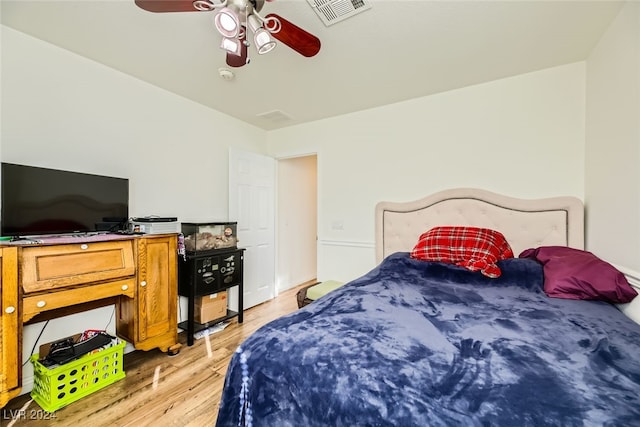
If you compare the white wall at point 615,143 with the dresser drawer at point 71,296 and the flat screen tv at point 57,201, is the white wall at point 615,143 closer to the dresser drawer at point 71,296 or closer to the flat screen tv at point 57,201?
the dresser drawer at point 71,296

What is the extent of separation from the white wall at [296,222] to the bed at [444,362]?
8.34ft

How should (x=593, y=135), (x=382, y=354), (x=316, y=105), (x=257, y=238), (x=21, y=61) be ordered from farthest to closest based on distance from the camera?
(x=257, y=238)
(x=316, y=105)
(x=593, y=135)
(x=21, y=61)
(x=382, y=354)

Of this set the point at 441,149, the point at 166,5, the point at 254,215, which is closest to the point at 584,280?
the point at 441,149

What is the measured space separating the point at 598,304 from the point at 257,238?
324 centimetres

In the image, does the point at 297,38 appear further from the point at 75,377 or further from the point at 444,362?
the point at 75,377

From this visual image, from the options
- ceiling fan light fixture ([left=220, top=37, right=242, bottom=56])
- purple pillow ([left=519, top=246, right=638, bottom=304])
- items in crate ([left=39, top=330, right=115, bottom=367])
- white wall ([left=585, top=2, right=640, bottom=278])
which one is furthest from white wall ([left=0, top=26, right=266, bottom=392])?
white wall ([left=585, top=2, right=640, bottom=278])

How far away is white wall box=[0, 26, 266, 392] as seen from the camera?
1.88m

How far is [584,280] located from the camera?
151 centimetres

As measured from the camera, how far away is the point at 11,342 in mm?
1468

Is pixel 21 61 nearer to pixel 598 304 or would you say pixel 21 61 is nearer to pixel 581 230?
pixel 598 304

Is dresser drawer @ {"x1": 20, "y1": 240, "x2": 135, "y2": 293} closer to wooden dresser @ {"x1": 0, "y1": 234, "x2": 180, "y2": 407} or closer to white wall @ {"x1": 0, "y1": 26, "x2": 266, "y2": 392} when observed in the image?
wooden dresser @ {"x1": 0, "y1": 234, "x2": 180, "y2": 407}

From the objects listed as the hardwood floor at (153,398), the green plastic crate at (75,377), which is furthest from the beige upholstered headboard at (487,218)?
the green plastic crate at (75,377)

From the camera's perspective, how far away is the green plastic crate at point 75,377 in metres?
1.62

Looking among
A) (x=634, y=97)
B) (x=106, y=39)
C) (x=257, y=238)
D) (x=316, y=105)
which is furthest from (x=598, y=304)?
(x=106, y=39)
